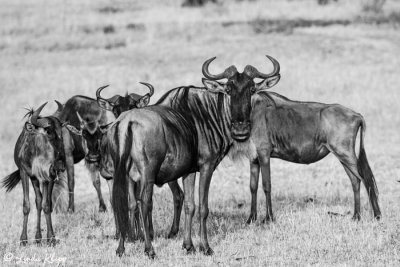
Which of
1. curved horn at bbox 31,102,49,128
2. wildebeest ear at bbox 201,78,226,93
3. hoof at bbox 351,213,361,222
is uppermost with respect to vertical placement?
wildebeest ear at bbox 201,78,226,93

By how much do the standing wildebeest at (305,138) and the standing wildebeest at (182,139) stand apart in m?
1.64

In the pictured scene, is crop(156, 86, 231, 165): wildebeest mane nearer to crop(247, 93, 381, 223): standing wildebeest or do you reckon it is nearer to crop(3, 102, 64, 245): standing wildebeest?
crop(3, 102, 64, 245): standing wildebeest

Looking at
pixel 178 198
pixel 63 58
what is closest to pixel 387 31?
pixel 63 58

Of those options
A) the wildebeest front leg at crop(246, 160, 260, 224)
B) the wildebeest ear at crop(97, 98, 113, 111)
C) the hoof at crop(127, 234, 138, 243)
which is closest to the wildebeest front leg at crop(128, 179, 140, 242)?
the hoof at crop(127, 234, 138, 243)

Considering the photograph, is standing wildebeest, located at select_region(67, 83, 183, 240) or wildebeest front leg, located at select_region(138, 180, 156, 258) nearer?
wildebeest front leg, located at select_region(138, 180, 156, 258)

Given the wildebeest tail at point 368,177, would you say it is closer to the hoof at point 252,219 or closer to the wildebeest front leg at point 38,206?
the hoof at point 252,219

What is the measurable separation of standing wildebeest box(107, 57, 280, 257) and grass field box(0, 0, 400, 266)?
57 cm

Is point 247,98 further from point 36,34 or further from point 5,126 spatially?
point 36,34

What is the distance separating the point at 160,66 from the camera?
2494 cm

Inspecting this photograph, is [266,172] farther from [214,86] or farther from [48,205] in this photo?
[48,205]

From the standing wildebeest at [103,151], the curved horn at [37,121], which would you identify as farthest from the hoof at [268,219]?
the curved horn at [37,121]

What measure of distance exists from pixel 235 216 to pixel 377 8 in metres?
26.3

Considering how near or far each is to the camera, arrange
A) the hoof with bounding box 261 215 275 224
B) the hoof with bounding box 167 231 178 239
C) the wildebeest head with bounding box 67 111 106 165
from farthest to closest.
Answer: the hoof with bounding box 261 215 275 224 → the hoof with bounding box 167 231 178 239 → the wildebeest head with bounding box 67 111 106 165

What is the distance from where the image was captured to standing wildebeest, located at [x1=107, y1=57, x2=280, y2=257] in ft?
24.2
